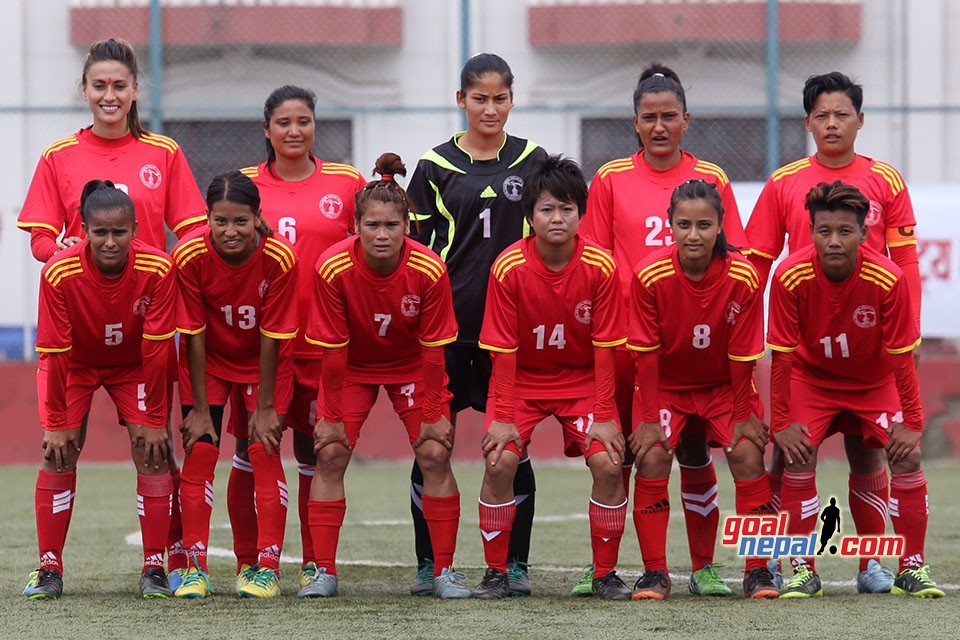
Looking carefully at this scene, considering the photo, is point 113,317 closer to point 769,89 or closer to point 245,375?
point 245,375

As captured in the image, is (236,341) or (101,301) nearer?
(101,301)

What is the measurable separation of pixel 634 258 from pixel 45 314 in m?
2.06

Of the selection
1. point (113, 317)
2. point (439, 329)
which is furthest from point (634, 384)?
point (113, 317)

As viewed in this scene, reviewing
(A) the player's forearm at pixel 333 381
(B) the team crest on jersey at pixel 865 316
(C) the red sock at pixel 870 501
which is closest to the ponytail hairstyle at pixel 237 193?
(A) the player's forearm at pixel 333 381

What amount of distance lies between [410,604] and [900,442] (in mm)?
1761

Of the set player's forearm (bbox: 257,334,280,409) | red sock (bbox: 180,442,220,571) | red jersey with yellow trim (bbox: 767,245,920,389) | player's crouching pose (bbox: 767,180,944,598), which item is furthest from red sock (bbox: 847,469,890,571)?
red sock (bbox: 180,442,220,571)

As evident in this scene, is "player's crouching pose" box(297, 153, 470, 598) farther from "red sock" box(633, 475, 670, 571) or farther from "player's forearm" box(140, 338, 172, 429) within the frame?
"red sock" box(633, 475, 670, 571)

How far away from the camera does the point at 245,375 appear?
5.56m

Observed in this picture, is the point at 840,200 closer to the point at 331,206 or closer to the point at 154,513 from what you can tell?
the point at 331,206

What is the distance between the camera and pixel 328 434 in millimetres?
5418

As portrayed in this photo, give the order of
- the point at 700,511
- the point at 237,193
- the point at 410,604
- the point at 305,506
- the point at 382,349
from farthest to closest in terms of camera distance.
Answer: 1. the point at 305,506
2. the point at 700,511
3. the point at 382,349
4. the point at 237,193
5. the point at 410,604

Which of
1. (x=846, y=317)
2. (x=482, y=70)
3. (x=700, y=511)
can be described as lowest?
(x=700, y=511)

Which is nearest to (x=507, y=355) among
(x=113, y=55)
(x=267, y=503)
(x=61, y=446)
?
(x=267, y=503)

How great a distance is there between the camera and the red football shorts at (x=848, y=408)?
545 centimetres
